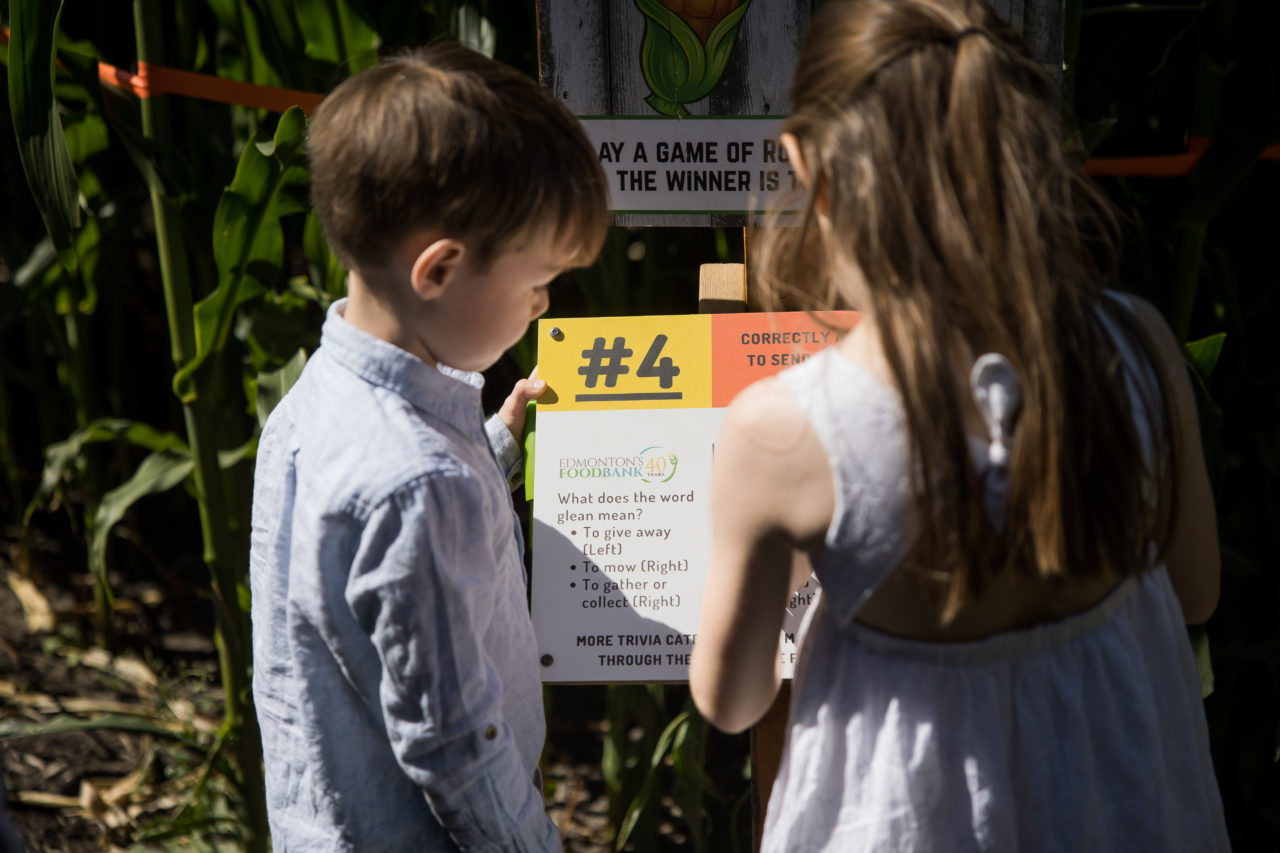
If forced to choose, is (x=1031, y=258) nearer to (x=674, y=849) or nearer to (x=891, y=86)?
(x=891, y=86)

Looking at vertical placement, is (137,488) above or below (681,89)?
below

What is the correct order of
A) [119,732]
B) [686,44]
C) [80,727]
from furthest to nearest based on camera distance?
[119,732]
[80,727]
[686,44]

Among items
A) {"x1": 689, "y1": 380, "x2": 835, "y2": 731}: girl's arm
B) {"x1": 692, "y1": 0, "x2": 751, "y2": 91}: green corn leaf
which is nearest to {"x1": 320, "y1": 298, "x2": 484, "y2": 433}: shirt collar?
{"x1": 689, "y1": 380, "x2": 835, "y2": 731}: girl's arm

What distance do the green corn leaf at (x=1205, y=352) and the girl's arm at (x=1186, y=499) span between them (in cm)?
45

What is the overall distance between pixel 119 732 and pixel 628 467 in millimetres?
1451

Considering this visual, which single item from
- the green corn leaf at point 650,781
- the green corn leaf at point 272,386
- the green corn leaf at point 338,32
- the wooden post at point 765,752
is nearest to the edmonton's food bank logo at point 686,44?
the wooden post at point 765,752

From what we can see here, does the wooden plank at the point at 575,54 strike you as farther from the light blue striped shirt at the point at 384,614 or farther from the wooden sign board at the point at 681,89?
the light blue striped shirt at the point at 384,614

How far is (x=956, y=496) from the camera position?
582mm

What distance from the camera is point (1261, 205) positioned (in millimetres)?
1567

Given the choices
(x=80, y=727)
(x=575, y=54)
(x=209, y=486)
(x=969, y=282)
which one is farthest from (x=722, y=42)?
(x=80, y=727)

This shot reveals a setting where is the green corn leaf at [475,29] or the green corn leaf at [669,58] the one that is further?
the green corn leaf at [475,29]

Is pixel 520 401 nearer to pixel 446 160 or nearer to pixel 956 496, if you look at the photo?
pixel 446 160

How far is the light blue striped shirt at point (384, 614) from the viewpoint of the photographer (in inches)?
26.5

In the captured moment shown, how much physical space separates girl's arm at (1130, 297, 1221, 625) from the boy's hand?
0.52m
